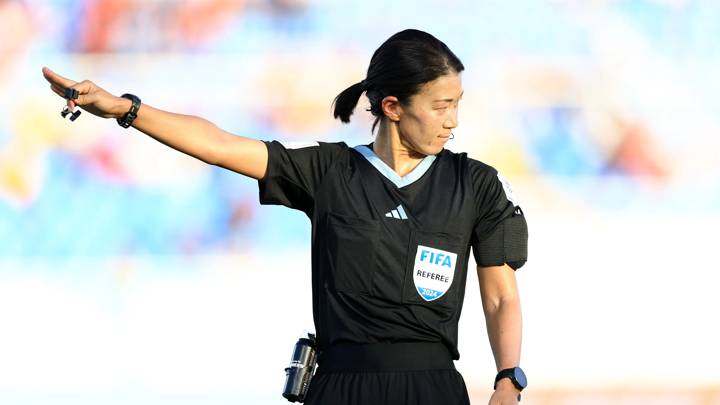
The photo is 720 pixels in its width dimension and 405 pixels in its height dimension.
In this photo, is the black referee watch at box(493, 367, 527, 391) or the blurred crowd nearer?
the black referee watch at box(493, 367, 527, 391)

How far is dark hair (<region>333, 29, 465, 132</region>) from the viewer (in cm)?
257

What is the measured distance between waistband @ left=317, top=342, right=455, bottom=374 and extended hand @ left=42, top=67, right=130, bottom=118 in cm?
61

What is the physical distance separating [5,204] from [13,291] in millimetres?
328

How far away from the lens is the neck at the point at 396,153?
264 cm

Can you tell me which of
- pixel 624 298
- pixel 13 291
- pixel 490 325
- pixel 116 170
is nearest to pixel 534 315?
pixel 624 298

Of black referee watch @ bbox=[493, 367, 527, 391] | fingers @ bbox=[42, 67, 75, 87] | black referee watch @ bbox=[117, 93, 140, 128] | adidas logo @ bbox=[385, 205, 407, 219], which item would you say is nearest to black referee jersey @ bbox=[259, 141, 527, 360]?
adidas logo @ bbox=[385, 205, 407, 219]

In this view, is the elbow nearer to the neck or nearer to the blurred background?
the neck

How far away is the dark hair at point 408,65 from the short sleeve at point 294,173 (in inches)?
6.9

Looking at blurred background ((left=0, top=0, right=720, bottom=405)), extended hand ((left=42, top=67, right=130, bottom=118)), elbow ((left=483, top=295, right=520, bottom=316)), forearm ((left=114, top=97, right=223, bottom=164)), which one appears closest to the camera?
extended hand ((left=42, top=67, right=130, bottom=118))

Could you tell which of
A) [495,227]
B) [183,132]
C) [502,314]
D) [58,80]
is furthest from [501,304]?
[58,80]

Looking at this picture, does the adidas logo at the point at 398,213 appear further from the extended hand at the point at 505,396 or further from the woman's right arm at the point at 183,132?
the extended hand at the point at 505,396

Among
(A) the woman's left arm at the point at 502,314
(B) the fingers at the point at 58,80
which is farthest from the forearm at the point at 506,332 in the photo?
(B) the fingers at the point at 58,80

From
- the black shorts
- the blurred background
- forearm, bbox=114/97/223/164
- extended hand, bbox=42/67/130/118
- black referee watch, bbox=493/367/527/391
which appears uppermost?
the blurred background

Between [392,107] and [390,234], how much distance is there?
27cm
